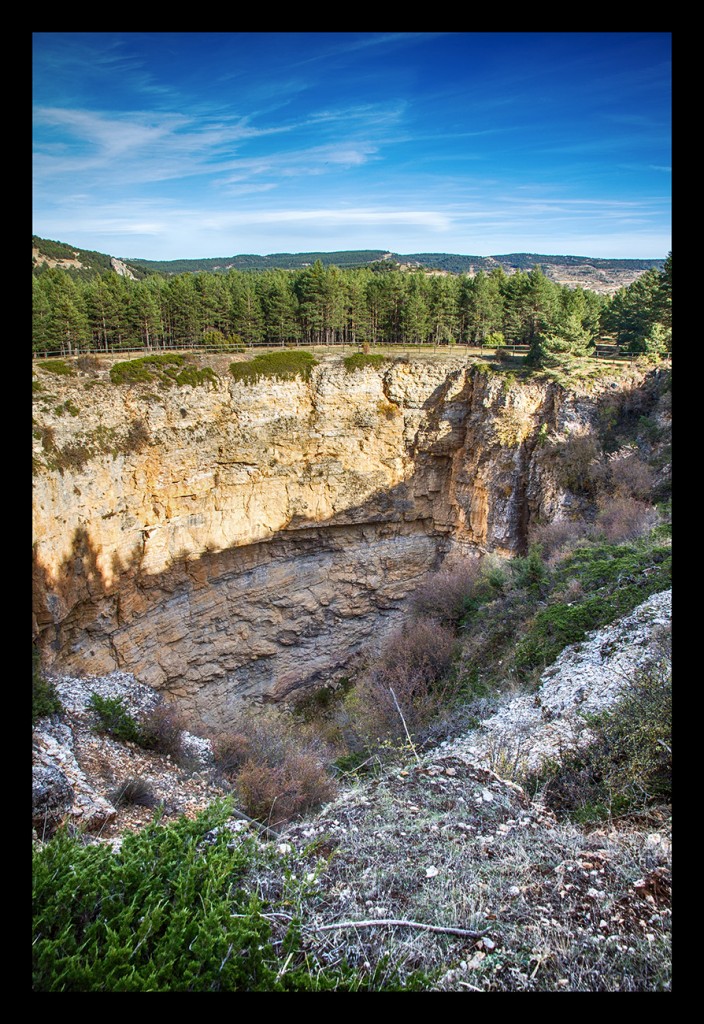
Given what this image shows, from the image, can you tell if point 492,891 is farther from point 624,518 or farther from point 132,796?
point 624,518

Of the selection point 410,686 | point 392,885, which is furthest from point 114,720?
point 392,885

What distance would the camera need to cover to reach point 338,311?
28844 millimetres

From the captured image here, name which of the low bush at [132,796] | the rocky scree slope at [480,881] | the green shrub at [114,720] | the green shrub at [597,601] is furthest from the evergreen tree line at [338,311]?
the rocky scree slope at [480,881]

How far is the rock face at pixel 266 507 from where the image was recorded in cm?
1881

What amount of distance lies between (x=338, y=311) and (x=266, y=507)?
1175 centimetres

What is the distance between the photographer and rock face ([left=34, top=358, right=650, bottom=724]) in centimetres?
1881

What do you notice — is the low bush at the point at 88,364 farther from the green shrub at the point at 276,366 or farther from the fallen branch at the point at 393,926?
the fallen branch at the point at 393,926

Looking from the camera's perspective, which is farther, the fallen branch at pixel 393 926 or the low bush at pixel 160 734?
the low bush at pixel 160 734

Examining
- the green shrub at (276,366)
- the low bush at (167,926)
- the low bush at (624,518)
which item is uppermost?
the green shrub at (276,366)

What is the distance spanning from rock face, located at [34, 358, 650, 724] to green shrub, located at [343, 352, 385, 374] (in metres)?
0.32

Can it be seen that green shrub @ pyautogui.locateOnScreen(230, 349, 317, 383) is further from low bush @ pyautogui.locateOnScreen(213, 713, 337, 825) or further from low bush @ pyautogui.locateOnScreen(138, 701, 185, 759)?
low bush @ pyautogui.locateOnScreen(213, 713, 337, 825)

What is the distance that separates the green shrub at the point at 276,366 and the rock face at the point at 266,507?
17.2 inches
